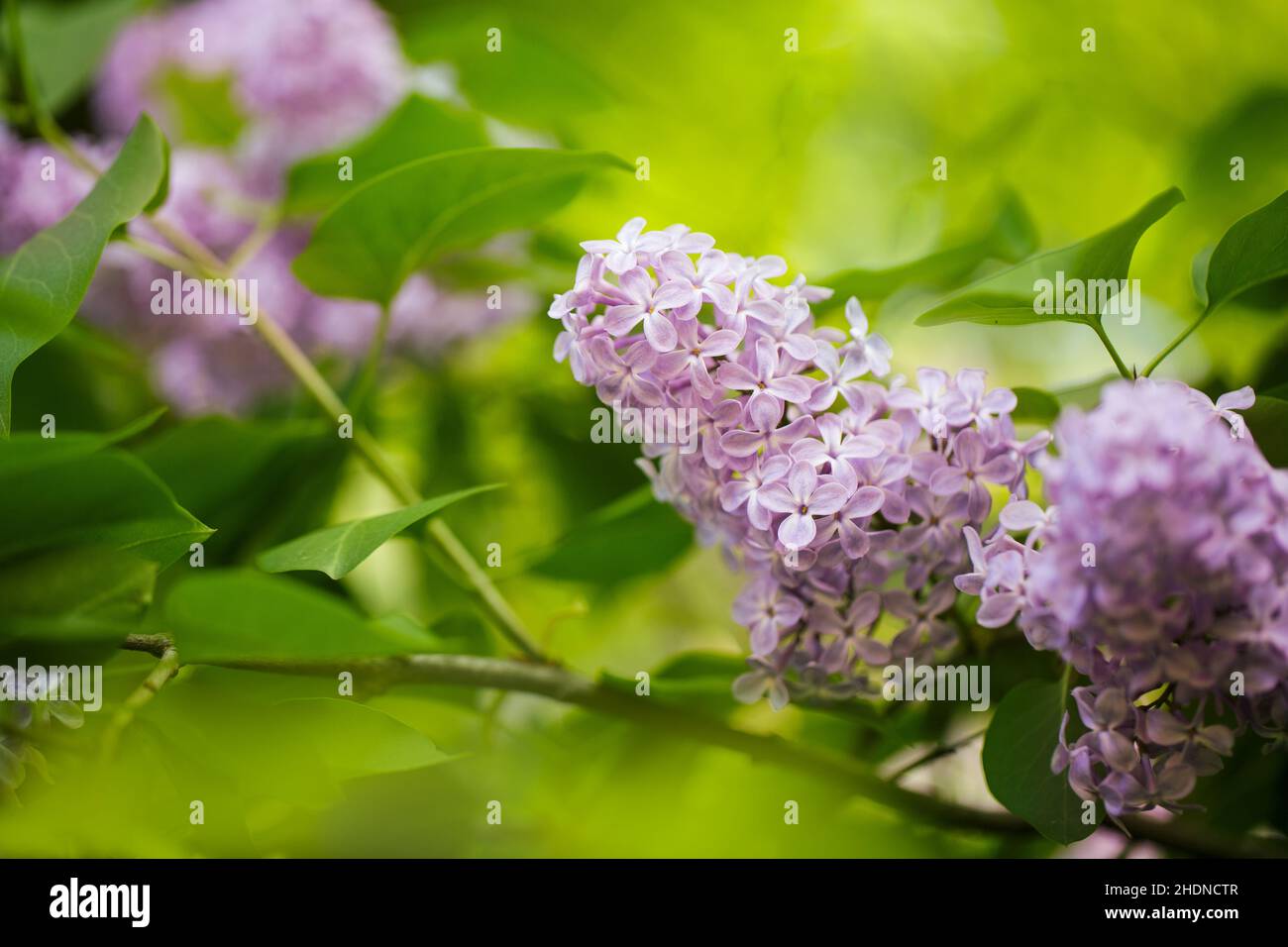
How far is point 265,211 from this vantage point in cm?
83

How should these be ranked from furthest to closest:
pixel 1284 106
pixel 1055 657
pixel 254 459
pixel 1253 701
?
pixel 1284 106 < pixel 254 459 < pixel 1055 657 < pixel 1253 701

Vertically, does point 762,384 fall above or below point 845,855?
above

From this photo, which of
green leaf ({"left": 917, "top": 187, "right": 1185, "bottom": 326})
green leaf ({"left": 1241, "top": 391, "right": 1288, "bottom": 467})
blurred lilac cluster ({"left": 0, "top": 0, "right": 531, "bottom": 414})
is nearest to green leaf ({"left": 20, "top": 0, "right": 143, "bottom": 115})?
blurred lilac cluster ({"left": 0, "top": 0, "right": 531, "bottom": 414})

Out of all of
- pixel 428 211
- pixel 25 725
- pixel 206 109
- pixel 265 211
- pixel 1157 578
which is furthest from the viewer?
pixel 206 109

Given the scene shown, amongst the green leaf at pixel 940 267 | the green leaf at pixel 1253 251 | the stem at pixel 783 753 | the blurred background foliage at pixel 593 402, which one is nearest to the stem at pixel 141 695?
the blurred background foliage at pixel 593 402

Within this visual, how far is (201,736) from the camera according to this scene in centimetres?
45

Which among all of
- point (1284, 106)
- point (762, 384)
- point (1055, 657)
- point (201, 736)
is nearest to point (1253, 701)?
point (1055, 657)

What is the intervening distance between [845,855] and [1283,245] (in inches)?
12.6

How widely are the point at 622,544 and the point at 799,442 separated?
9.0 inches

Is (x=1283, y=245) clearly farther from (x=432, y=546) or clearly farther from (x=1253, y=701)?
(x=432, y=546)

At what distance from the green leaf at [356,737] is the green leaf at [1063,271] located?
27cm

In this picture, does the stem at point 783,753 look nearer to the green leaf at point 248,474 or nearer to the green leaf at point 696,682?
the green leaf at point 696,682

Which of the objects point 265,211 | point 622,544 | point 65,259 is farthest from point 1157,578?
point 265,211

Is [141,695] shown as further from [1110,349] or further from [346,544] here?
[1110,349]
